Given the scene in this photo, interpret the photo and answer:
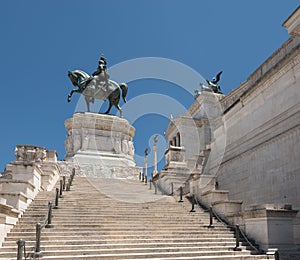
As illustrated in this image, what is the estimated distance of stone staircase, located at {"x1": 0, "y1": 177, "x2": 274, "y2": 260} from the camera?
8.95 meters

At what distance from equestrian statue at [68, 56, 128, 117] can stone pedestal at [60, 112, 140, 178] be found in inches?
106

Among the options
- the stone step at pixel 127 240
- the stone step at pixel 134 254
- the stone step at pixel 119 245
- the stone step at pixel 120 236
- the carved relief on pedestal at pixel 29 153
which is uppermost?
the carved relief on pedestal at pixel 29 153

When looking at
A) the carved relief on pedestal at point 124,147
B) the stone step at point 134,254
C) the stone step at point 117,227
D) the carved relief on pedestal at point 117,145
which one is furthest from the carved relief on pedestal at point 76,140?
the stone step at point 134,254

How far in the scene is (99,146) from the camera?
28359mm

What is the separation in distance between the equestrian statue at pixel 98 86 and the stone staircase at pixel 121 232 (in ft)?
61.9

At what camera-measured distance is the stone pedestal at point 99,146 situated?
2667cm

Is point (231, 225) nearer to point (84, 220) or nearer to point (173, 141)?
point (84, 220)

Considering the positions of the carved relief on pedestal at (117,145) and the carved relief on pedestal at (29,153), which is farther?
the carved relief on pedestal at (117,145)

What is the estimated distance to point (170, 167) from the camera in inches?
805

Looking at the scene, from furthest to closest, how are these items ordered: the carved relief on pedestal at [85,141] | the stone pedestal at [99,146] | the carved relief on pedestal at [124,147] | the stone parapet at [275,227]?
the carved relief on pedestal at [124,147], the carved relief on pedestal at [85,141], the stone pedestal at [99,146], the stone parapet at [275,227]

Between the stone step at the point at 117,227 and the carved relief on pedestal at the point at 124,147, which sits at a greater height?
the carved relief on pedestal at the point at 124,147

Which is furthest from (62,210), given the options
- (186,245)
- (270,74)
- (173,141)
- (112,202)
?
(173,141)

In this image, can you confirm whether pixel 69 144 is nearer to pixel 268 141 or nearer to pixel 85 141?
pixel 85 141

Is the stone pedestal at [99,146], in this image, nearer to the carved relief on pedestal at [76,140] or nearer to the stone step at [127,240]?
the carved relief on pedestal at [76,140]
